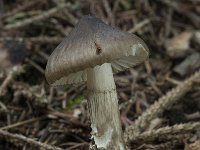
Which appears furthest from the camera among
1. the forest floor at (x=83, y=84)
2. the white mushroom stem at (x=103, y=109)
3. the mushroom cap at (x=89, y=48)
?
the forest floor at (x=83, y=84)

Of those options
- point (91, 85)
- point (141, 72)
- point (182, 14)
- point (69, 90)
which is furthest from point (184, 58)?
point (91, 85)

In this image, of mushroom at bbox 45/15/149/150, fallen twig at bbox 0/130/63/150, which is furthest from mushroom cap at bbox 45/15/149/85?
fallen twig at bbox 0/130/63/150

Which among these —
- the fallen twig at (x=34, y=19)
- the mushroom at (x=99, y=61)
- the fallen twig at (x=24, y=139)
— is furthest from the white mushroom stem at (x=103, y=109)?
the fallen twig at (x=34, y=19)

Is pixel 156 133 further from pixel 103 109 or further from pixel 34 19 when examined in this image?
pixel 34 19

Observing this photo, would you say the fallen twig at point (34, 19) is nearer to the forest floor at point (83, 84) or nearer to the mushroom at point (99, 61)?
the forest floor at point (83, 84)

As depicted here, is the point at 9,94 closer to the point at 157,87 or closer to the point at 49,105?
the point at 49,105

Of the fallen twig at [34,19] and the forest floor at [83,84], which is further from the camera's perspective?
the fallen twig at [34,19]

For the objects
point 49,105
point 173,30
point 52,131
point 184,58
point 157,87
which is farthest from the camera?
point 173,30
